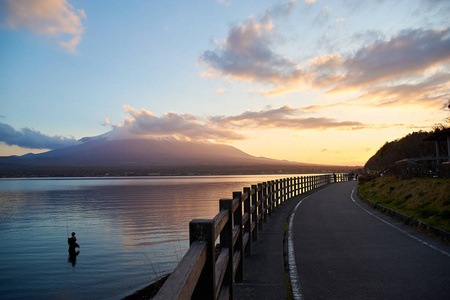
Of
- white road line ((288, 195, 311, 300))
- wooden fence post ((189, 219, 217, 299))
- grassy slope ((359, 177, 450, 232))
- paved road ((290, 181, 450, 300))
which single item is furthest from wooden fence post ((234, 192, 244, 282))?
grassy slope ((359, 177, 450, 232))

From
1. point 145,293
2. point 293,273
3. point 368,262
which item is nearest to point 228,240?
point 293,273

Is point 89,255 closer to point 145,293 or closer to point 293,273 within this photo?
point 145,293

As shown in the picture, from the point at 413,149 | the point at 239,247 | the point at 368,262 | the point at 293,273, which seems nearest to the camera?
the point at 239,247

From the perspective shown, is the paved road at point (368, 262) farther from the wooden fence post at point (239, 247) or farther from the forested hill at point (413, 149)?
the forested hill at point (413, 149)

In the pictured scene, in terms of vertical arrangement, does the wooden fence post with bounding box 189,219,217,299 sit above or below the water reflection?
above

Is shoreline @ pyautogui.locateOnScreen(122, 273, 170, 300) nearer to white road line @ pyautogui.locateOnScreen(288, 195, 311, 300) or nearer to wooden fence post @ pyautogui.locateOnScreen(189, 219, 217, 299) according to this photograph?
white road line @ pyautogui.locateOnScreen(288, 195, 311, 300)

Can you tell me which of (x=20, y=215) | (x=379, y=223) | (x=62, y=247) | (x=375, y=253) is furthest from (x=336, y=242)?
(x=20, y=215)

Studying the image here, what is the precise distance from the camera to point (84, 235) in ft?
64.6

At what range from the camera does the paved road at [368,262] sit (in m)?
5.54

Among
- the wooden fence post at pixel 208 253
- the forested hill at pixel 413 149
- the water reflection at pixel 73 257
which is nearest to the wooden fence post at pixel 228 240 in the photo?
the wooden fence post at pixel 208 253

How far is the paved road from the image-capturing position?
5.54 m

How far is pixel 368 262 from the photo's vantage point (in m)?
7.25

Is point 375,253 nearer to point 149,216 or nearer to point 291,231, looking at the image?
point 291,231

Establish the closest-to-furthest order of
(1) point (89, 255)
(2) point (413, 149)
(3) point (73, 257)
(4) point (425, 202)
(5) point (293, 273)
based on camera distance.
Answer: (5) point (293, 273) → (4) point (425, 202) → (3) point (73, 257) → (1) point (89, 255) → (2) point (413, 149)
